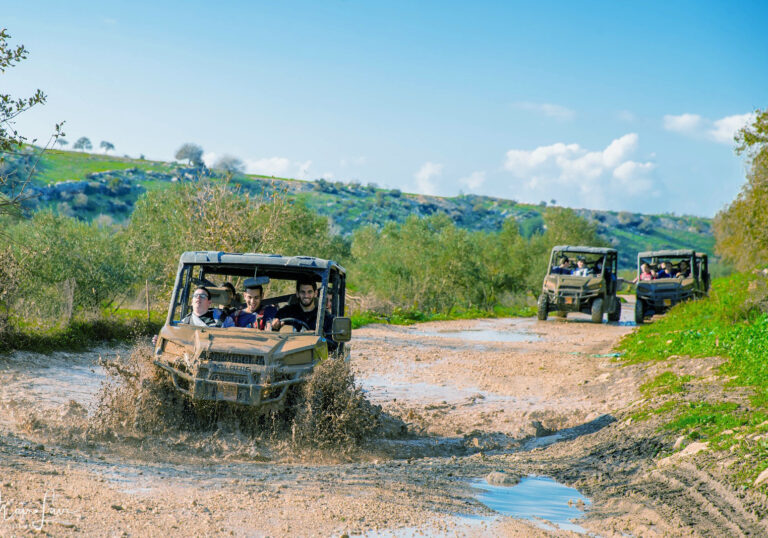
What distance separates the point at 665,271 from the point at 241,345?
19.5m

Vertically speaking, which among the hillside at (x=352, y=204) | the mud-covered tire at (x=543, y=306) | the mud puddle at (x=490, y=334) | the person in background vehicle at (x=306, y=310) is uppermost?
the hillside at (x=352, y=204)

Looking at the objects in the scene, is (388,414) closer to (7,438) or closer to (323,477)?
(323,477)

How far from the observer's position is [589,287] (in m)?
23.2

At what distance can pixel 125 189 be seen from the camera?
95.9 meters

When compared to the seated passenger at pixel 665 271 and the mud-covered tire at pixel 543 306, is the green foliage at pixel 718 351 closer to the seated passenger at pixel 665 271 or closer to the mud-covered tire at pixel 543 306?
the seated passenger at pixel 665 271

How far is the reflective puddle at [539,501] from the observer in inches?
220

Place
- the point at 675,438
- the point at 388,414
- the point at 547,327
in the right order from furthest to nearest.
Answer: the point at 547,327 → the point at 388,414 → the point at 675,438

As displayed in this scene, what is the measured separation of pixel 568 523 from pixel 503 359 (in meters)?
10.2

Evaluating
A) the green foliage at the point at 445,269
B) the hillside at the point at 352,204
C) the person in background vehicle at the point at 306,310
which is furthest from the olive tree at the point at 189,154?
the person in background vehicle at the point at 306,310

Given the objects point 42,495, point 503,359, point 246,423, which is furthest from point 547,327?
point 42,495

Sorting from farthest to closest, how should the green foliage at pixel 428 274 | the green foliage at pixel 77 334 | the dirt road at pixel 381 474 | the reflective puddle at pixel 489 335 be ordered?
1. the green foliage at pixel 428 274
2. the reflective puddle at pixel 489 335
3. the green foliage at pixel 77 334
4. the dirt road at pixel 381 474

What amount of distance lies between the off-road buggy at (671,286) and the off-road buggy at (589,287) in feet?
2.98

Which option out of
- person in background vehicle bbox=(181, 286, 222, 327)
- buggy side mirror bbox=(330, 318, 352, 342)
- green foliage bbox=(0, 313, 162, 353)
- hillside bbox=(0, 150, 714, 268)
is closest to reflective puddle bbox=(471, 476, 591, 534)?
buggy side mirror bbox=(330, 318, 352, 342)

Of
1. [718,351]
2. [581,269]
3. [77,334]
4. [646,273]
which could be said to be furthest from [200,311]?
[646,273]
